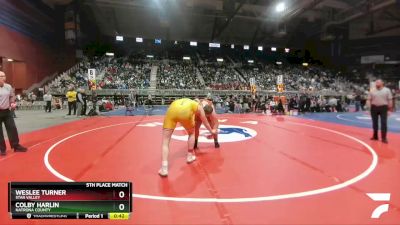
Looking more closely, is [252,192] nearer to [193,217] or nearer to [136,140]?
[193,217]

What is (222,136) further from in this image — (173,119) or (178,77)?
(178,77)

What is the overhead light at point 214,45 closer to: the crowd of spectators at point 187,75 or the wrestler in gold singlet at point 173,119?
the crowd of spectators at point 187,75

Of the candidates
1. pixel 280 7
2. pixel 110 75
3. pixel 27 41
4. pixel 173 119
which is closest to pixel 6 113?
pixel 173 119

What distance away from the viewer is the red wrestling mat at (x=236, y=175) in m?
2.93

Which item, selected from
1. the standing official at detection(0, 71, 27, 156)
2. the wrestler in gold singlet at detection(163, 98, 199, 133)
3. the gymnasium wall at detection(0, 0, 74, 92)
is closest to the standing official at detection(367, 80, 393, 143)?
the wrestler in gold singlet at detection(163, 98, 199, 133)

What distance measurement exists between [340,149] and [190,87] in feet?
81.3

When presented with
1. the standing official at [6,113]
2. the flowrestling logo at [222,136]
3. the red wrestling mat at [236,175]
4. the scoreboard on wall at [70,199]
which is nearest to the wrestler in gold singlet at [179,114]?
the red wrestling mat at [236,175]

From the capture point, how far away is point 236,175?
14.0ft

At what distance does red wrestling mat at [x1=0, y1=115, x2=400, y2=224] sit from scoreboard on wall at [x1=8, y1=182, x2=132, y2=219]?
29 cm

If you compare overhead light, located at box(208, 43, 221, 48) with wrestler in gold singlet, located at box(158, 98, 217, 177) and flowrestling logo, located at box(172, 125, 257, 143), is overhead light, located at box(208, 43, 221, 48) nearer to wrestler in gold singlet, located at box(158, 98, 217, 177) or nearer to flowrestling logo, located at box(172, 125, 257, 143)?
flowrestling logo, located at box(172, 125, 257, 143)

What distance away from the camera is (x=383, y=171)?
4.46 metres

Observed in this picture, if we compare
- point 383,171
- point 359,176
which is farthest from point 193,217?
point 383,171

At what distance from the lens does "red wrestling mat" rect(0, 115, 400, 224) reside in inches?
115

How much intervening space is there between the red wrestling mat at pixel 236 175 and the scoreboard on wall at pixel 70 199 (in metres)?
0.29
